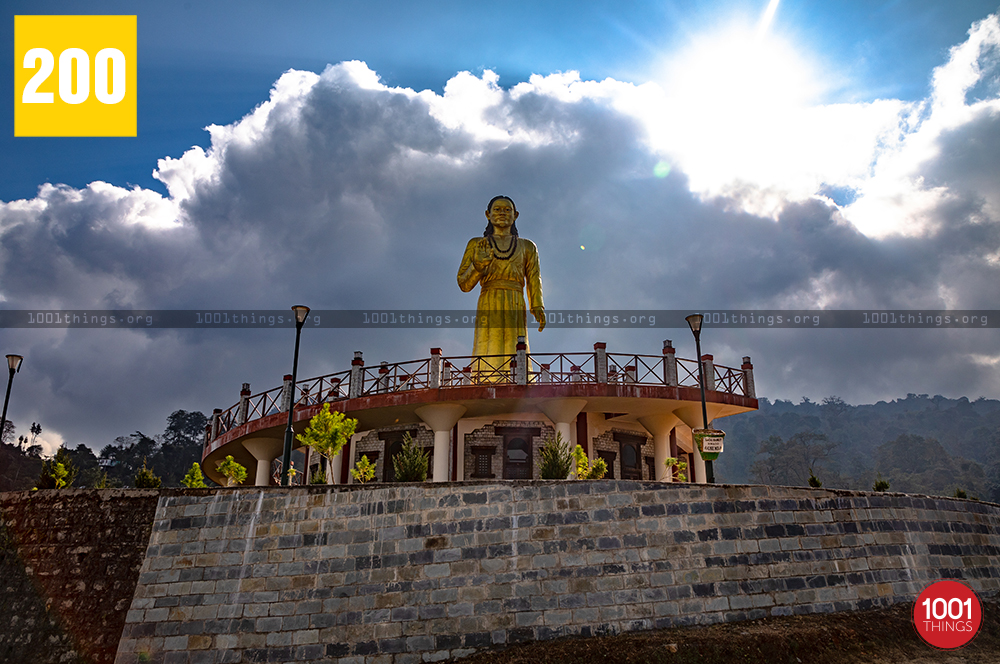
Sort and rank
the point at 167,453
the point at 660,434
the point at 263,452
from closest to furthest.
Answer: the point at 660,434 → the point at 263,452 → the point at 167,453

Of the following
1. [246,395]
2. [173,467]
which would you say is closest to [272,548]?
[246,395]

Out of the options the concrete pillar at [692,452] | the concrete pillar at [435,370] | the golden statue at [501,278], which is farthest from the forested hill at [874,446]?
the concrete pillar at [435,370]

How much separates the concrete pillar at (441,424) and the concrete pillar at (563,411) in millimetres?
2682

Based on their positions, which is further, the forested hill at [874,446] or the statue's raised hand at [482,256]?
the forested hill at [874,446]

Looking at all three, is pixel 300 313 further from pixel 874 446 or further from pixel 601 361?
pixel 874 446

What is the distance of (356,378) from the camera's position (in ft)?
74.7

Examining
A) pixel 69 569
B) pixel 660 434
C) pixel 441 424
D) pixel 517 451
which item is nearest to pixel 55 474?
pixel 69 569

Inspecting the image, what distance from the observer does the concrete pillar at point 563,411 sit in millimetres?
21500

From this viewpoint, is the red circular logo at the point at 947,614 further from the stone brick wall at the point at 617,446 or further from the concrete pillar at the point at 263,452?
the concrete pillar at the point at 263,452

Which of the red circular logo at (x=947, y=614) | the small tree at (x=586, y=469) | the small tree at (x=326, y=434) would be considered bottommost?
the red circular logo at (x=947, y=614)

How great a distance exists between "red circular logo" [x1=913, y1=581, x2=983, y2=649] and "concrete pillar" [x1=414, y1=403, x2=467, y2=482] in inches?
511

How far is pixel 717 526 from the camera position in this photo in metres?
12.8

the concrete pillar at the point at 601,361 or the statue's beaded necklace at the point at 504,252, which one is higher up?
the statue's beaded necklace at the point at 504,252

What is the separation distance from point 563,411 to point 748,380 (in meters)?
6.73
